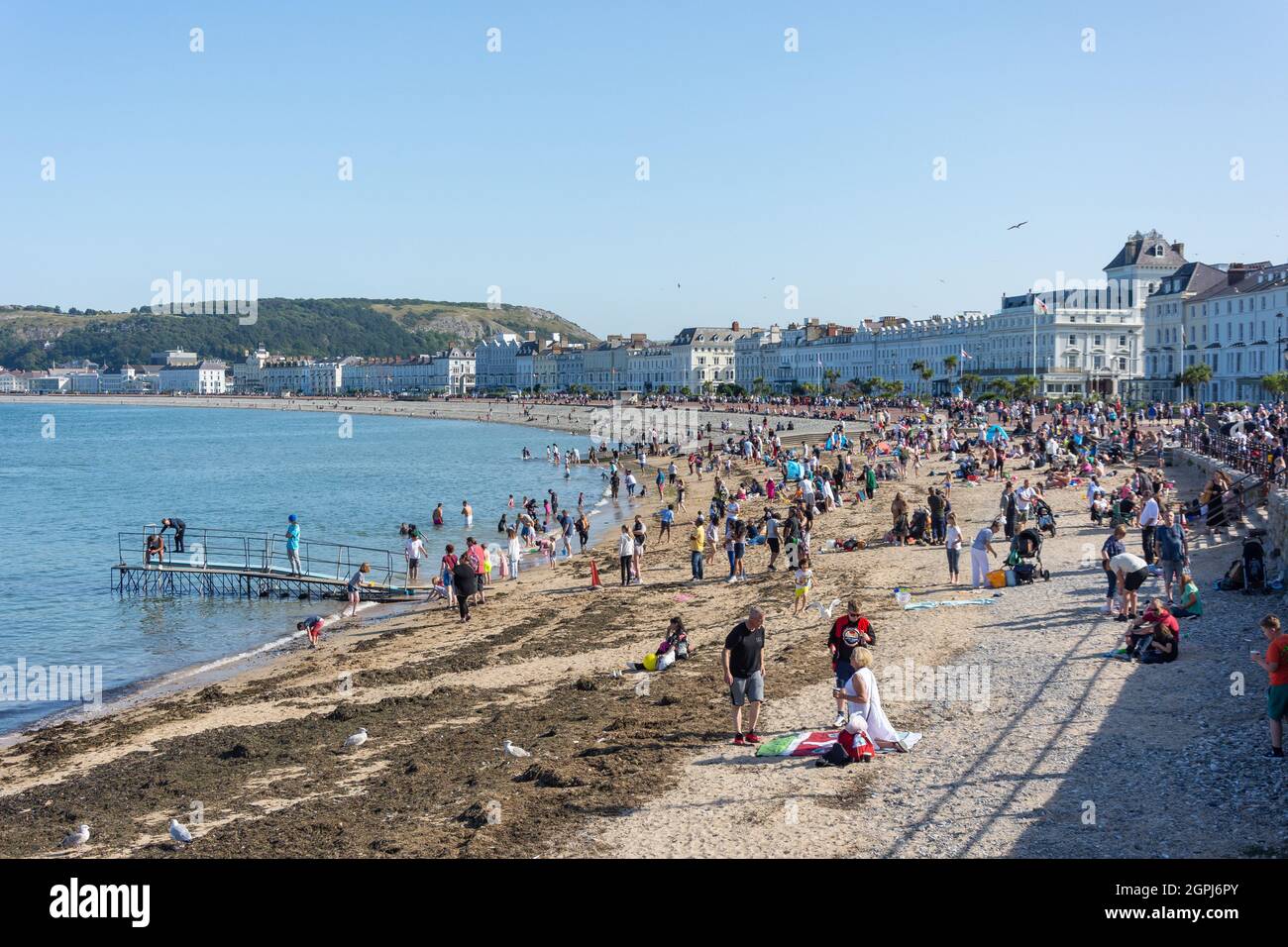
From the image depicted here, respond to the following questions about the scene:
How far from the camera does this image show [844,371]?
438 ft

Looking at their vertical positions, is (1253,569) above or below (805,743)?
above

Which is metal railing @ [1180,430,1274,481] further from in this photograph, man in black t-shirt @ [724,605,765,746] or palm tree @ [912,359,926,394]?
palm tree @ [912,359,926,394]

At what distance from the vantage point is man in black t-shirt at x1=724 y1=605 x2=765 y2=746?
1005 cm

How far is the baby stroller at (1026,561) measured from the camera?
17.1 metres

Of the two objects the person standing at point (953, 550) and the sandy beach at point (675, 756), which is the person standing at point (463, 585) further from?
the person standing at point (953, 550)

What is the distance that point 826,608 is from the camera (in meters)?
16.8

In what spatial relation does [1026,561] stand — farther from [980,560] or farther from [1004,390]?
[1004,390]

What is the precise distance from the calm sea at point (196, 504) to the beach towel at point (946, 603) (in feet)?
35.1

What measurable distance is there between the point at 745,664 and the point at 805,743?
2.80ft

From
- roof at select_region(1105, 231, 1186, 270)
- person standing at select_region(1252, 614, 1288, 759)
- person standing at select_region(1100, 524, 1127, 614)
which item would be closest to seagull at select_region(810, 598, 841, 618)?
person standing at select_region(1100, 524, 1127, 614)

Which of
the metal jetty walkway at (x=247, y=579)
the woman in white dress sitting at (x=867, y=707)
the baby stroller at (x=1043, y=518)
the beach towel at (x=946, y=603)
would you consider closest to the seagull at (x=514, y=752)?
the woman in white dress sitting at (x=867, y=707)

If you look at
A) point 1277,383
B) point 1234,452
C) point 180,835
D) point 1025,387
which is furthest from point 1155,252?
point 180,835

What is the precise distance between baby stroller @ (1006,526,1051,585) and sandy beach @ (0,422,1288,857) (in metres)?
0.34

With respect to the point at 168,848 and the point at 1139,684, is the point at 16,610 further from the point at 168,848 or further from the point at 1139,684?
the point at 1139,684
